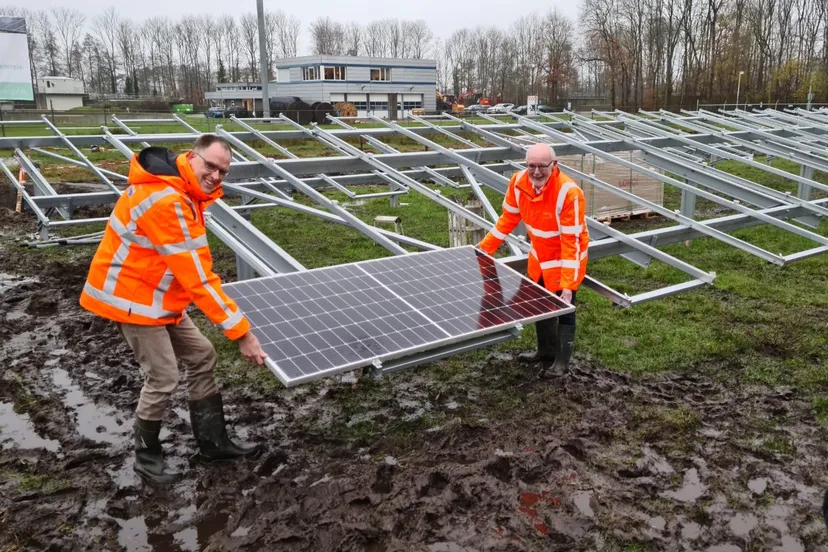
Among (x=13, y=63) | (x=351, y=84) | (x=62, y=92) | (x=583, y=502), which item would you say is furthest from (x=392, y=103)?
(x=583, y=502)

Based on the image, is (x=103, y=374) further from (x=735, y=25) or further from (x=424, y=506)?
(x=735, y=25)

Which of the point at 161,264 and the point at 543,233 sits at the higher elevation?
the point at 161,264

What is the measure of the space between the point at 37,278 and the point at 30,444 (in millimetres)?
5321

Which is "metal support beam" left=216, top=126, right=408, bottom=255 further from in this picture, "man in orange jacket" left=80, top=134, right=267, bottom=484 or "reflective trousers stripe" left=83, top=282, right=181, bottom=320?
"reflective trousers stripe" left=83, top=282, right=181, bottom=320

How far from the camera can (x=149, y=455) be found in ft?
14.4

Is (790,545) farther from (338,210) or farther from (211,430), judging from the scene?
(338,210)

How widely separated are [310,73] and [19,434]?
56.9 meters

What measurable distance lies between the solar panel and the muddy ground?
863mm

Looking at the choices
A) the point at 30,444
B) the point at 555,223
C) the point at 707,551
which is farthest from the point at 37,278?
the point at 707,551

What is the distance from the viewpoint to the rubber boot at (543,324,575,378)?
5.84 meters

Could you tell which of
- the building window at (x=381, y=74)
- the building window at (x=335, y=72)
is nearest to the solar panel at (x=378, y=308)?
Result: the building window at (x=335, y=72)

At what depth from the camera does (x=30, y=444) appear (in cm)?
490

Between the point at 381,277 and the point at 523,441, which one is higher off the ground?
the point at 381,277

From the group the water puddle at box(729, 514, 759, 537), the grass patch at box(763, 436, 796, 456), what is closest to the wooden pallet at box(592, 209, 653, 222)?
the grass patch at box(763, 436, 796, 456)
